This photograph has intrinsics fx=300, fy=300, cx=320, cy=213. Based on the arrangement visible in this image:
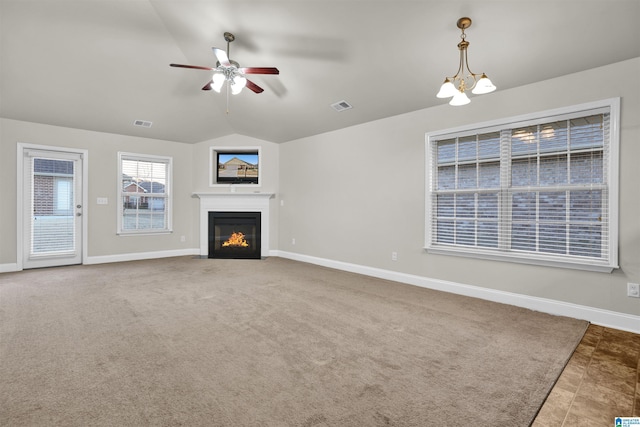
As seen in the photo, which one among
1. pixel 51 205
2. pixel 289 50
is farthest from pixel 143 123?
pixel 289 50

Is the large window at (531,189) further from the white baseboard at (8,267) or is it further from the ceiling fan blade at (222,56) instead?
the white baseboard at (8,267)

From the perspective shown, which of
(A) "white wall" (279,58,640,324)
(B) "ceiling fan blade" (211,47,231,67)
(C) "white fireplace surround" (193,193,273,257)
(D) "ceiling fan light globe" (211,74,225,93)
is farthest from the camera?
(C) "white fireplace surround" (193,193,273,257)

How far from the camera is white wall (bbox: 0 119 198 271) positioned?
5043 millimetres

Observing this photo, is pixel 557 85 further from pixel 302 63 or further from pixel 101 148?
pixel 101 148

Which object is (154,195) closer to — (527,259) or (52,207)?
(52,207)

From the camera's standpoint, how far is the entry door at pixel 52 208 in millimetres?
5270

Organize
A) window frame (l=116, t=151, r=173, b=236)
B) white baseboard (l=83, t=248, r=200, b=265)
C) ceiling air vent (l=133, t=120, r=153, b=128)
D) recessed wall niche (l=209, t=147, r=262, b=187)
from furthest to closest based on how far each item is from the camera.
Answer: recessed wall niche (l=209, t=147, r=262, b=187)
window frame (l=116, t=151, r=173, b=236)
white baseboard (l=83, t=248, r=200, b=265)
ceiling air vent (l=133, t=120, r=153, b=128)

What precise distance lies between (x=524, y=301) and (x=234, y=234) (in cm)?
556

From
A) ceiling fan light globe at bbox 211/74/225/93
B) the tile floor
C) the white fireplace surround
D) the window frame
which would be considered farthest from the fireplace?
the tile floor

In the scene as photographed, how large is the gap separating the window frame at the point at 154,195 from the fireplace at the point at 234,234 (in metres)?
0.94

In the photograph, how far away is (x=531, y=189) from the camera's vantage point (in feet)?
11.3

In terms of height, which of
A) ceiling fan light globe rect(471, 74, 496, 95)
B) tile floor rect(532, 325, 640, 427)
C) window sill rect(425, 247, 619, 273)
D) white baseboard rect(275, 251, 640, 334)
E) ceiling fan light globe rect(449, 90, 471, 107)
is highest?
ceiling fan light globe rect(471, 74, 496, 95)

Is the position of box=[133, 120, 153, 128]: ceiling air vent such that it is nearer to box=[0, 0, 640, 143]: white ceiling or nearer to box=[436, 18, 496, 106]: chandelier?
box=[0, 0, 640, 143]: white ceiling

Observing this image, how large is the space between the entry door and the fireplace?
245 cm
